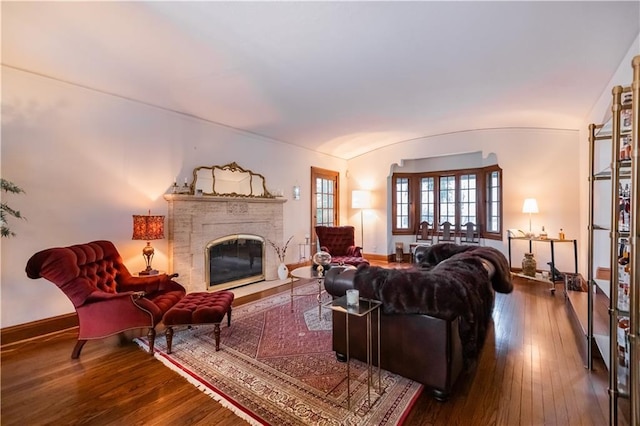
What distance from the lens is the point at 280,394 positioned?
1.97 meters

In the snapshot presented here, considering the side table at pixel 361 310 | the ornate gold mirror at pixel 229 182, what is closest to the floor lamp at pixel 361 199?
the ornate gold mirror at pixel 229 182

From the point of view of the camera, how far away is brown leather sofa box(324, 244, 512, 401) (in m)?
1.86

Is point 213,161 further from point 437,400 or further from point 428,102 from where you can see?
point 437,400

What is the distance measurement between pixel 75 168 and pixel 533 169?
6.93 m

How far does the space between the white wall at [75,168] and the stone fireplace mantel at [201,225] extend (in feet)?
0.56

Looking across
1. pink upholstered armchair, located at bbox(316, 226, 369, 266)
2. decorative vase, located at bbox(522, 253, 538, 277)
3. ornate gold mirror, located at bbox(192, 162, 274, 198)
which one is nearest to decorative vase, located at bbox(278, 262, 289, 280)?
pink upholstered armchair, located at bbox(316, 226, 369, 266)

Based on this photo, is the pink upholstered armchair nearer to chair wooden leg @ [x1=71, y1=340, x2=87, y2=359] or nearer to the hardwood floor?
the hardwood floor

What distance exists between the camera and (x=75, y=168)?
3145 millimetres

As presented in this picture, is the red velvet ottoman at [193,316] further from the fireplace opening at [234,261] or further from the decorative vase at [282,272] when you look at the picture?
the decorative vase at [282,272]

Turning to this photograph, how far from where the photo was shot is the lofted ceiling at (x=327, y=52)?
222cm

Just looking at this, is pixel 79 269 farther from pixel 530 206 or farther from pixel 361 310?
pixel 530 206

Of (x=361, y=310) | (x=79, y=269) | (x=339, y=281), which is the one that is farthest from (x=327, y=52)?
(x=79, y=269)

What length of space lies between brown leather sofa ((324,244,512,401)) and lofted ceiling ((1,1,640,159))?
1.99m

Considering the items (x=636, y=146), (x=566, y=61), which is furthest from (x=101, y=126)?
(x=566, y=61)
